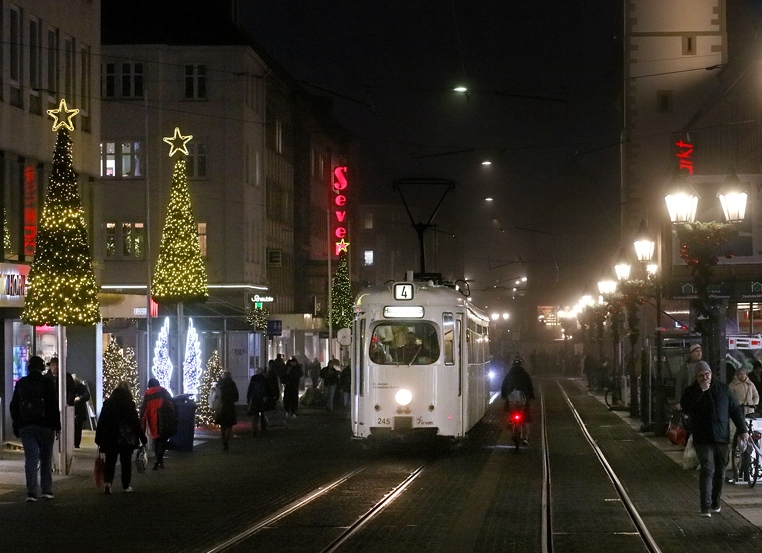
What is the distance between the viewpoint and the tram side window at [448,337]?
26.7m

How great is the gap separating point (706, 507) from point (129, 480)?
824 cm

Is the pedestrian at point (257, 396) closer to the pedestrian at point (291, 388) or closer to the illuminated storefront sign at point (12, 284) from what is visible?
the pedestrian at point (291, 388)

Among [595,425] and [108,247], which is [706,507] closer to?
[595,425]

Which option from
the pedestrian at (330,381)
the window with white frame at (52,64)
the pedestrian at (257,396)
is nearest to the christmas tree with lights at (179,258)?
the pedestrian at (257,396)

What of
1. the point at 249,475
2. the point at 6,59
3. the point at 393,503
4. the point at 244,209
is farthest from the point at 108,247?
the point at 393,503

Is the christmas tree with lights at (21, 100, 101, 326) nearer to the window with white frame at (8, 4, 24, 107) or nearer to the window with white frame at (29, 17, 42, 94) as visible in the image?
the window with white frame at (8, 4, 24, 107)

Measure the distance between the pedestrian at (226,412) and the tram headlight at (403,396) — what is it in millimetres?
4106

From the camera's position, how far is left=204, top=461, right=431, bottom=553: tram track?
13.9 meters

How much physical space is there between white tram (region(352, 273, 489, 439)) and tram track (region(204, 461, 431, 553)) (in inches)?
88.3

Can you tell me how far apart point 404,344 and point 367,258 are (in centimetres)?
8801

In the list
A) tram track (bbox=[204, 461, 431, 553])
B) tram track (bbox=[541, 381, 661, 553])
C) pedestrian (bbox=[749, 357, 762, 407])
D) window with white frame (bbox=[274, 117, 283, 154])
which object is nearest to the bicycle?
tram track (bbox=[541, 381, 661, 553])

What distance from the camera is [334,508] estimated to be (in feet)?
57.2

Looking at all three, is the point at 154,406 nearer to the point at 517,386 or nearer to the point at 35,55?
the point at 517,386

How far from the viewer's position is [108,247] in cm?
6009
